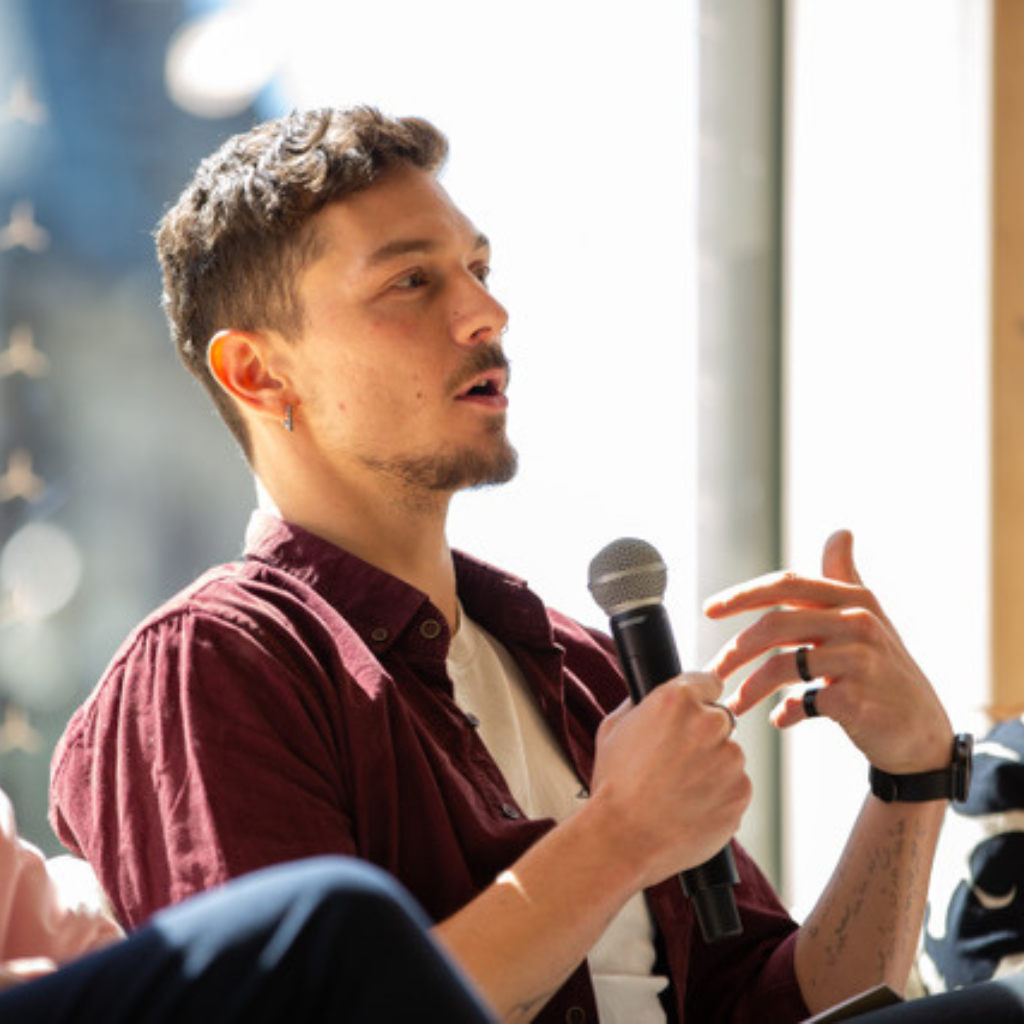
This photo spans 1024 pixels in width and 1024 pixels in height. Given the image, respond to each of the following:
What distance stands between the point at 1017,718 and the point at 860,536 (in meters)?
1.38

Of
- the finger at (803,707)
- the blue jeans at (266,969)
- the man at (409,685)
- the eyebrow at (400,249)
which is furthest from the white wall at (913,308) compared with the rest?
the blue jeans at (266,969)

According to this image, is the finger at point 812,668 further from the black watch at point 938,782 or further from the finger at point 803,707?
the black watch at point 938,782

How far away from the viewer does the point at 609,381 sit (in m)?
3.39

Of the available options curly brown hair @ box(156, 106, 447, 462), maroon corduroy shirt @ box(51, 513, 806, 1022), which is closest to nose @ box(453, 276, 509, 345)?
curly brown hair @ box(156, 106, 447, 462)

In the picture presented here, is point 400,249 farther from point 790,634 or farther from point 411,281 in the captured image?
point 790,634

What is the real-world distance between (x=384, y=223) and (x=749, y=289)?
6.66 ft

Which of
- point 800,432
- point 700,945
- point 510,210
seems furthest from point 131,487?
point 800,432

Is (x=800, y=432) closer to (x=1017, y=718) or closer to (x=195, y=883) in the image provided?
(x=1017, y=718)

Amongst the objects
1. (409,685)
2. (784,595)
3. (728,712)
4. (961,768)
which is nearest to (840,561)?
(784,595)

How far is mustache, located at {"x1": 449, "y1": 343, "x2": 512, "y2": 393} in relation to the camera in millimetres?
1712

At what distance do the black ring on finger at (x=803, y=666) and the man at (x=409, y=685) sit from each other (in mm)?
17

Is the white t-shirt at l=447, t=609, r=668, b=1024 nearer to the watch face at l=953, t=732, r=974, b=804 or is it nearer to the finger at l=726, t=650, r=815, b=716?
the finger at l=726, t=650, r=815, b=716

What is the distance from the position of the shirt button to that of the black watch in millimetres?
499

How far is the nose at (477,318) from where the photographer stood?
1718 mm
